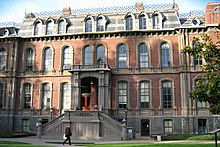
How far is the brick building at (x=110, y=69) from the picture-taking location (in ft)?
98.5

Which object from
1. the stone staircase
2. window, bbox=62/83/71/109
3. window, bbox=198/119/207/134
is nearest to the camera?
the stone staircase

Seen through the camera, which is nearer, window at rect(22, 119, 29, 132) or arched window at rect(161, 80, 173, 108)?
arched window at rect(161, 80, 173, 108)

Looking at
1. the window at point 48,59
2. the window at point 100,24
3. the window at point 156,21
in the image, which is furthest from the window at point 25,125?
the window at point 156,21

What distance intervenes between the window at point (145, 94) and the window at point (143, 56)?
211 cm

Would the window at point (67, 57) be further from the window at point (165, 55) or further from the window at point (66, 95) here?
the window at point (165, 55)

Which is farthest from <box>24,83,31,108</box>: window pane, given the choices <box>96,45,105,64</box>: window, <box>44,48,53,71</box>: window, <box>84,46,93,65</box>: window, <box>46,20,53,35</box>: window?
<box>96,45,105,64</box>: window

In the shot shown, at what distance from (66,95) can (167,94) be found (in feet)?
38.0

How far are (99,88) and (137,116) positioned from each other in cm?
527

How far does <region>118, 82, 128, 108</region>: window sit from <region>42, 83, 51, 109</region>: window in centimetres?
841

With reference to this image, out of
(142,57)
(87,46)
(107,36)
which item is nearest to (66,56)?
(87,46)

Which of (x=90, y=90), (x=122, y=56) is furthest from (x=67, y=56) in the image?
(x=122, y=56)

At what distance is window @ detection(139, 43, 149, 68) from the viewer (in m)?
32.1

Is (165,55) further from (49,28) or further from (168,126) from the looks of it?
(49,28)

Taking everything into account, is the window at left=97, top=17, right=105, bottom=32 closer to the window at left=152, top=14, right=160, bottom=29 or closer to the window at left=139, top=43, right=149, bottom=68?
the window at left=139, top=43, right=149, bottom=68
